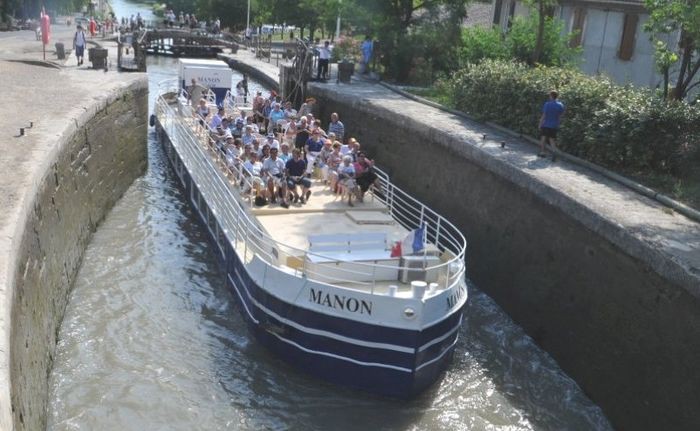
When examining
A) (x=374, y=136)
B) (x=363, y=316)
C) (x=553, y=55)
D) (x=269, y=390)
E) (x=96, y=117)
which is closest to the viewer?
(x=363, y=316)

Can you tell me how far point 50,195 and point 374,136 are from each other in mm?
11169

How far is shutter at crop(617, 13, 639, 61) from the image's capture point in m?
25.0

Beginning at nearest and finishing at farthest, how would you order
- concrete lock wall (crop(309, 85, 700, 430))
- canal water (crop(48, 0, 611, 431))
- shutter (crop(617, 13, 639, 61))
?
1. concrete lock wall (crop(309, 85, 700, 430))
2. canal water (crop(48, 0, 611, 431))
3. shutter (crop(617, 13, 639, 61))

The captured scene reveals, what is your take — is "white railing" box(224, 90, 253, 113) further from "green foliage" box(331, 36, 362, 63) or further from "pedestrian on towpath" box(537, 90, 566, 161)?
"pedestrian on towpath" box(537, 90, 566, 161)

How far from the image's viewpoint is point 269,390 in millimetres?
10594

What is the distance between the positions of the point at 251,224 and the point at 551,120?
701cm

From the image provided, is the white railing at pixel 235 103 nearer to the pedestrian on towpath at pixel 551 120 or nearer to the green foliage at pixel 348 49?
the green foliage at pixel 348 49

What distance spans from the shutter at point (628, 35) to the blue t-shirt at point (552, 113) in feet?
37.9

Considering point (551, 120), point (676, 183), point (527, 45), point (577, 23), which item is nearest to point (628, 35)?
point (577, 23)

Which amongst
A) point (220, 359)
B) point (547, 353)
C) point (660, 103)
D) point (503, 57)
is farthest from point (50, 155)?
point (503, 57)

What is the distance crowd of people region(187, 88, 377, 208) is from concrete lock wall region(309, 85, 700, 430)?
2.58m

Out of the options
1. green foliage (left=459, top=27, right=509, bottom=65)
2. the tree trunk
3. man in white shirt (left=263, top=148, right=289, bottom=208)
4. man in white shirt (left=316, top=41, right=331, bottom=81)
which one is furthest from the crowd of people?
green foliage (left=459, top=27, right=509, bottom=65)

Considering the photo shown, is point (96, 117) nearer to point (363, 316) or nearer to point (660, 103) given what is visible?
point (363, 316)

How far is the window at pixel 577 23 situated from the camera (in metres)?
26.7
